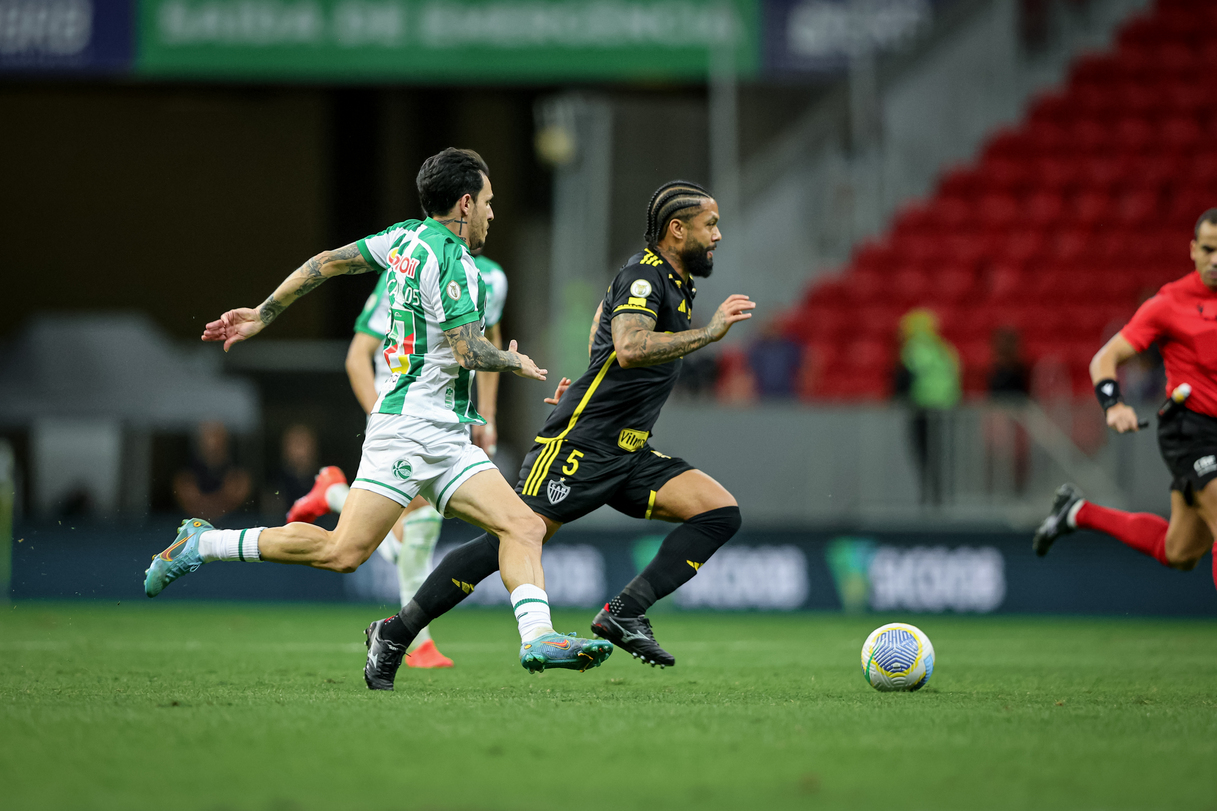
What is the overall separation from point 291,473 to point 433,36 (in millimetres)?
5904

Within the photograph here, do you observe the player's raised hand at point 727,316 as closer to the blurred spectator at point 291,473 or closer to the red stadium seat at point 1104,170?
the blurred spectator at point 291,473

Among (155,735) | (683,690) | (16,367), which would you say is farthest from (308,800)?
(16,367)

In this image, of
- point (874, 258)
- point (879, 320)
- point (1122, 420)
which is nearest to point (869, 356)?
point (879, 320)

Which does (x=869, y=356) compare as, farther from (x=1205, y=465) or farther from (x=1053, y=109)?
(x=1205, y=465)

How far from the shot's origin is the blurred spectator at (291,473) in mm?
14709

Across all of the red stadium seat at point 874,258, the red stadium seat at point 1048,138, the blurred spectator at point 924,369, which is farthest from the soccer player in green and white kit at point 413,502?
the red stadium seat at point 1048,138

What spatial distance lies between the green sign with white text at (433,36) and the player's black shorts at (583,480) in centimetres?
1149

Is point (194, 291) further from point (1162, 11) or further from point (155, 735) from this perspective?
point (155, 735)

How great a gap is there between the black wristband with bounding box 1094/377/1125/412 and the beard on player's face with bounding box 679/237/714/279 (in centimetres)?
216

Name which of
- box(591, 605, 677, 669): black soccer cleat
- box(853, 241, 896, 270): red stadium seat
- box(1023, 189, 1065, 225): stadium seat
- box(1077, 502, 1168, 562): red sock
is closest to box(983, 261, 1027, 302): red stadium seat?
box(1023, 189, 1065, 225): stadium seat

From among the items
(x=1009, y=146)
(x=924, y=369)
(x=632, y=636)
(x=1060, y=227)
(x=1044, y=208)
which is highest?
(x=1009, y=146)

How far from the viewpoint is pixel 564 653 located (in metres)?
5.84

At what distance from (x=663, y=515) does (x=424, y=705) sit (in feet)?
5.29

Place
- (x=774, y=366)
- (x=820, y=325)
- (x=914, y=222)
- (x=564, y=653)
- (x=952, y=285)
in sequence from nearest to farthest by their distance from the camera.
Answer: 1. (x=564, y=653)
2. (x=774, y=366)
3. (x=820, y=325)
4. (x=952, y=285)
5. (x=914, y=222)
